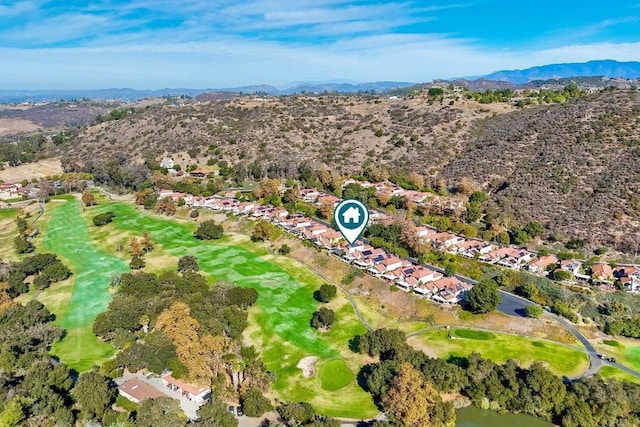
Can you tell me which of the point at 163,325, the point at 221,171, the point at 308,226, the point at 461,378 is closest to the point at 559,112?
the point at 308,226

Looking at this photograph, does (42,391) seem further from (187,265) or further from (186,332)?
(187,265)

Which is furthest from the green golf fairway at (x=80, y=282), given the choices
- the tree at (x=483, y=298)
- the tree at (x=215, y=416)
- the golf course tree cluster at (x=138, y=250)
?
the tree at (x=483, y=298)

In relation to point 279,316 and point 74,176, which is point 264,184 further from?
point 74,176

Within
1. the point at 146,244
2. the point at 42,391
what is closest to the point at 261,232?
the point at 146,244

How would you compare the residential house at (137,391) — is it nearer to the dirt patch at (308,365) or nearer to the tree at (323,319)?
the dirt patch at (308,365)

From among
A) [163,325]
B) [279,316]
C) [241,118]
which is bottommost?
[279,316]

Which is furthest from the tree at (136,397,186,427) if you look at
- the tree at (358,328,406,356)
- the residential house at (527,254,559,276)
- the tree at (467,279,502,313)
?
the residential house at (527,254,559,276)

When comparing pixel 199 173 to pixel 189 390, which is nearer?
pixel 189 390
